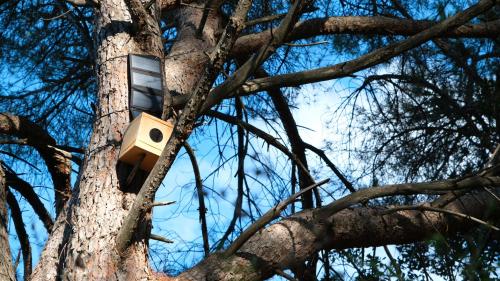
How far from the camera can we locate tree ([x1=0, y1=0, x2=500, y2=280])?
2.70m

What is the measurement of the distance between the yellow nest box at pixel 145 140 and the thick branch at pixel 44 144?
27.5 inches

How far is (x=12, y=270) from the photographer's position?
275 centimetres

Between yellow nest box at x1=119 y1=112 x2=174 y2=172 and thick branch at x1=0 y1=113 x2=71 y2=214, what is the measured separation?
70 cm

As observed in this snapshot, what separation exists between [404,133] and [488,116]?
0.47m

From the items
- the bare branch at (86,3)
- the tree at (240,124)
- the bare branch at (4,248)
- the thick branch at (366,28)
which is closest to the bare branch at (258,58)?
the tree at (240,124)

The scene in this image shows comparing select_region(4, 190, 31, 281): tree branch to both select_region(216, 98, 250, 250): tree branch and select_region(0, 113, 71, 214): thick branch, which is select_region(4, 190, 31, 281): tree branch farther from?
select_region(216, 98, 250, 250): tree branch

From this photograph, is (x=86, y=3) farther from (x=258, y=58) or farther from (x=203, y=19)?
(x=258, y=58)

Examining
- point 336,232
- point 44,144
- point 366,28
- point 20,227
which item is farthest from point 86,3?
point 336,232

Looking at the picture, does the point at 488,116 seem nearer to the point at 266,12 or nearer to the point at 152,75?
the point at 266,12

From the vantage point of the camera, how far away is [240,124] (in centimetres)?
353

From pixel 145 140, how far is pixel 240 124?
80 cm

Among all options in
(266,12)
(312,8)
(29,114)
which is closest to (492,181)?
(312,8)

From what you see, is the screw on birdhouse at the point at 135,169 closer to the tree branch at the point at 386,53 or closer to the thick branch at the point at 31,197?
the tree branch at the point at 386,53

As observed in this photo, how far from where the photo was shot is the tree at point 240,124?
8.87 feet
